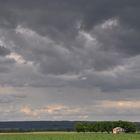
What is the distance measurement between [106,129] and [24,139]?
105m

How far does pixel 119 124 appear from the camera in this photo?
17600 cm

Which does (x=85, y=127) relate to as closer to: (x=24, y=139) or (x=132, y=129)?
(x=132, y=129)

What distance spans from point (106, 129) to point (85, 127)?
318 inches

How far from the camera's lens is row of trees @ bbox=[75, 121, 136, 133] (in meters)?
170

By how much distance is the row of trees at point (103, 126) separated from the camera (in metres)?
170

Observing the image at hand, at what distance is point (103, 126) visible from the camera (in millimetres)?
172000

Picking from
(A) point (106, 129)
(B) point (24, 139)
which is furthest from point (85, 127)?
(B) point (24, 139)

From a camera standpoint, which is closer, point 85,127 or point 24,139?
point 24,139

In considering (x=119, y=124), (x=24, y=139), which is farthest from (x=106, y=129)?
(x=24, y=139)

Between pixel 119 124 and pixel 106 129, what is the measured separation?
7199 millimetres

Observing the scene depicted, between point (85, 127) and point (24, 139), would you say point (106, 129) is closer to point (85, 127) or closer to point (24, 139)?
point (85, 127)

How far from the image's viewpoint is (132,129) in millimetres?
170125

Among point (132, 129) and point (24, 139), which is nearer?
point (24, 139)

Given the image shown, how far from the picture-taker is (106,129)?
171500 millimetres
